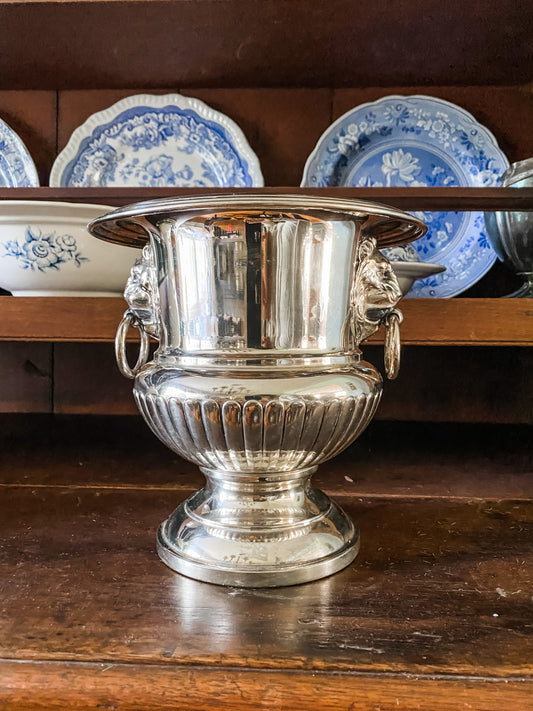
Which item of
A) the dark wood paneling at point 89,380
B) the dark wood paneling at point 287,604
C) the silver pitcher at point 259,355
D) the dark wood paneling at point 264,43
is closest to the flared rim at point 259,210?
the silver pitcher at point 259,355

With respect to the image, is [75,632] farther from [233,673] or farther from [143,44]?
[143,44]

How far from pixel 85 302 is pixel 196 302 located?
21 cm

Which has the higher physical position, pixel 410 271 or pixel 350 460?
pixel 410 271

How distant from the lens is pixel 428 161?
683 millimetres

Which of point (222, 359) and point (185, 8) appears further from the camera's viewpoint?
point (185, 8)

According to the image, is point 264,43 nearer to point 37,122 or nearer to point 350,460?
point 37,122

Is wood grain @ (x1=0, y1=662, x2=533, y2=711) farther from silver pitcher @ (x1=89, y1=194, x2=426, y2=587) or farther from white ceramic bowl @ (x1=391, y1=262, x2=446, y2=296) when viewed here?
white ceramic bowl @ (x1=391, y1=262, x2=446, y2=296)

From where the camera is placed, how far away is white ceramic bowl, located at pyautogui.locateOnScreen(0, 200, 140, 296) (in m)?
0.49

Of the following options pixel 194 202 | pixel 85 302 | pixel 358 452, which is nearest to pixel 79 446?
pixel 85 302

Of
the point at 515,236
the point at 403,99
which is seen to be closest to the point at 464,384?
the point at 515,236

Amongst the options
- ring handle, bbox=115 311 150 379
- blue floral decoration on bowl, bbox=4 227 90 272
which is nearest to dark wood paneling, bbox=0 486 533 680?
ring handle, bbox=115 311 150 379

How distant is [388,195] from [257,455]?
9.5 inches

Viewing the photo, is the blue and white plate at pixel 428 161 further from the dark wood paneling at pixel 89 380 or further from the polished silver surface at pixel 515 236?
the dark wood paneling at pixel 89 380

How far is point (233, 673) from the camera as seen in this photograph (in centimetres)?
24
